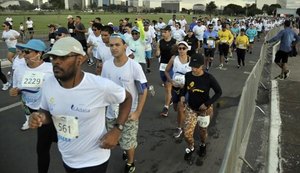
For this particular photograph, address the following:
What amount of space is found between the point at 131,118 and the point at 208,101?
4.81ft

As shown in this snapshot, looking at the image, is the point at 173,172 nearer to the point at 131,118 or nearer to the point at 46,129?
the point at 131,118

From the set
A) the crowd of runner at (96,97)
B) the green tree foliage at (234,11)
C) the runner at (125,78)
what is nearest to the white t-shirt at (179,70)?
the crowd of runner at (96,97)

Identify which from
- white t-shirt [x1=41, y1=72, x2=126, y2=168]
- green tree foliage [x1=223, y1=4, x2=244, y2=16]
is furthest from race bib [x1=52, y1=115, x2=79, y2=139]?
green tree foliage [x1=223, y1=4, x2=244, y2=16]

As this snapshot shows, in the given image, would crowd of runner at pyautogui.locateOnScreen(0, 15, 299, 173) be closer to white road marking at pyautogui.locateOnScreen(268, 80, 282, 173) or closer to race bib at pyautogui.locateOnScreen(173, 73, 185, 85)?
race bib at pyautogui.locateOnScreen(173, 73, 185, 85)

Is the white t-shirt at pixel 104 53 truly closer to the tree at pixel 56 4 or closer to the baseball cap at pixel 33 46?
the baseball cap at pixel 33 46

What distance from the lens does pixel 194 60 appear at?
5.19 meters

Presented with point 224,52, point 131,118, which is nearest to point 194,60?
point 131,118

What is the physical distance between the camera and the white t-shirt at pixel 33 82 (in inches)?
198

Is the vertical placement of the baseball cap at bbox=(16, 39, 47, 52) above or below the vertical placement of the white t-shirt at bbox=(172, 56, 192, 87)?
above

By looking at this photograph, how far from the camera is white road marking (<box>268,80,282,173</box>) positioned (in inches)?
206

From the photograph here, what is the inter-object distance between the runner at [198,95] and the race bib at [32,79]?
2261 millimetres

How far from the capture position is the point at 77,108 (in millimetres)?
2852

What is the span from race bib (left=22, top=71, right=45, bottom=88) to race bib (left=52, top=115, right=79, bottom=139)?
85.4 inches

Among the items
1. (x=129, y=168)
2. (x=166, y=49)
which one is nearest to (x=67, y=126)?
(x=129, y=168)
